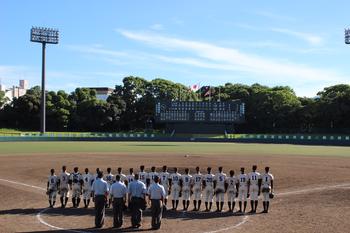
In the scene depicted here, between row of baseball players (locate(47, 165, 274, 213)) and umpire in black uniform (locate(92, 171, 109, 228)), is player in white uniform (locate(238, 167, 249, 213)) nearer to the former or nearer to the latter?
row of baseball players (locate(47, 165, 274, 213))

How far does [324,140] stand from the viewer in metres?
82.8

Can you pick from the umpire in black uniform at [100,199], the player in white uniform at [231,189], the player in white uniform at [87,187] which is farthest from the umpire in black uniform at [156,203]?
the player in white uniform at [87,187]

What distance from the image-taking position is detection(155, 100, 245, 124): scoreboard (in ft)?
282

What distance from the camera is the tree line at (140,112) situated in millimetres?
106938

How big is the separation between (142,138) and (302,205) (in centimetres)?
6832

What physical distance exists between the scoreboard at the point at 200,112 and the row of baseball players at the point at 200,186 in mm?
65953

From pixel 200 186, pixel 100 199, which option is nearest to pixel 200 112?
pixel 200 186

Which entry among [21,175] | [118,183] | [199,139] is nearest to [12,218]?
[118,183]

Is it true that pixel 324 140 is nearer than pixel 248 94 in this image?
Yes

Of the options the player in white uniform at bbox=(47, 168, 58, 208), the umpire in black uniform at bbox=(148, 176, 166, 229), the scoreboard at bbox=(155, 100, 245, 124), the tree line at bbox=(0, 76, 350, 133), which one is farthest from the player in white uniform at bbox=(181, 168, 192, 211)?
the tree line at bbox=(0, 76, 350, 133)

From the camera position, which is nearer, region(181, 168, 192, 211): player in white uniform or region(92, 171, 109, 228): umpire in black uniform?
region(92, 171, 109, 228): umpire in black uniform

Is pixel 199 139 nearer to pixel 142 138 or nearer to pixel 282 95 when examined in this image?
pixel 142 138

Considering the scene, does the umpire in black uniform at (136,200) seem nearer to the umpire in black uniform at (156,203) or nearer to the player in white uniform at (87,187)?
the umpire in black uniform at (156,203)

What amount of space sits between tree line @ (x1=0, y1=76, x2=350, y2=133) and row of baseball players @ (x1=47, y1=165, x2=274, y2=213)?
283 ft
